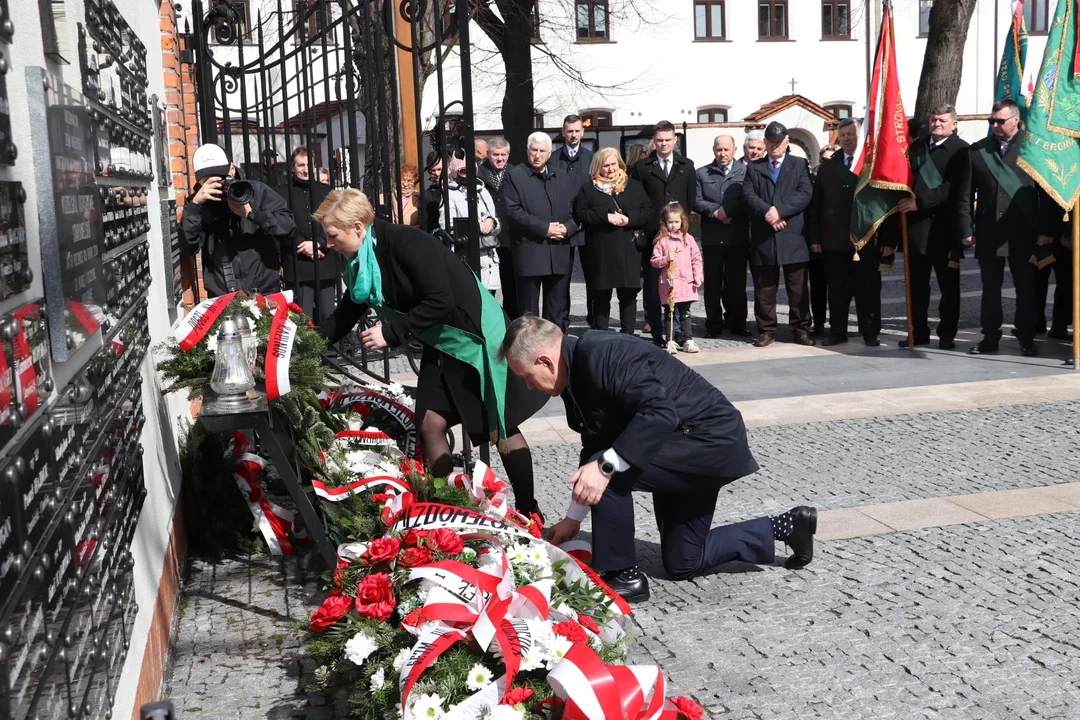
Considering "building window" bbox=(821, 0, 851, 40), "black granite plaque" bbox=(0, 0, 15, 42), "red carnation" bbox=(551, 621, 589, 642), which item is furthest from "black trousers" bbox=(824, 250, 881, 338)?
"building window" bbox=(821, 0, 851, 40)

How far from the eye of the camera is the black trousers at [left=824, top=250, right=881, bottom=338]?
11.1 m

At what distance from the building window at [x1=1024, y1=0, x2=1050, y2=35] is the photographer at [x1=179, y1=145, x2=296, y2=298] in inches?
1557

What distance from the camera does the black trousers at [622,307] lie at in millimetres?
11314

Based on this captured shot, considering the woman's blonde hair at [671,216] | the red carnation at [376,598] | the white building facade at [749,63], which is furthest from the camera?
the white building facade at [749,63]

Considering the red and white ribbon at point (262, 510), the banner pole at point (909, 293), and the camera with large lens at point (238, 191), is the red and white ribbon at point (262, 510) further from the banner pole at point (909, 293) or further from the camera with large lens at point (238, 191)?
the banner pole at point (909, 293)

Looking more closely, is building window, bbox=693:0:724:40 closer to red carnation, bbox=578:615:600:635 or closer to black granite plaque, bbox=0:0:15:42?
red carnation, bbox=578:615:600:635

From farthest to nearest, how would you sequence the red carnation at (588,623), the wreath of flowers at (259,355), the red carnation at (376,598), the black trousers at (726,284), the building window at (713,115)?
the building window at (713,115)
the black trousers at (726,284)
the wreath of flowers at (259,355)
the red carnation at (588,623)
the red carnation at (376,598)

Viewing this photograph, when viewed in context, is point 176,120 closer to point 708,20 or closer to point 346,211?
point 346,211

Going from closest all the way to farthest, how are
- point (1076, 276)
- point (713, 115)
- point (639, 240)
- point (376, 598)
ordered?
point (376, 598)
point (1076, 276)
point (639, 240)
point (713, 115)

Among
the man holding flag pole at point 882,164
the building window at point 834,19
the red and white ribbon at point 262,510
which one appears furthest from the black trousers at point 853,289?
the building window at point 834,19

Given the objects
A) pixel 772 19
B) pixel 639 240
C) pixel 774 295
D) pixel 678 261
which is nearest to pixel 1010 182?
pixel 774 295

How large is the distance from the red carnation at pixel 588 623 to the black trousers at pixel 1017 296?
7.28 metres

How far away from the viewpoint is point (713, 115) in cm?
3934

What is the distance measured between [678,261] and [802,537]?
620cm
